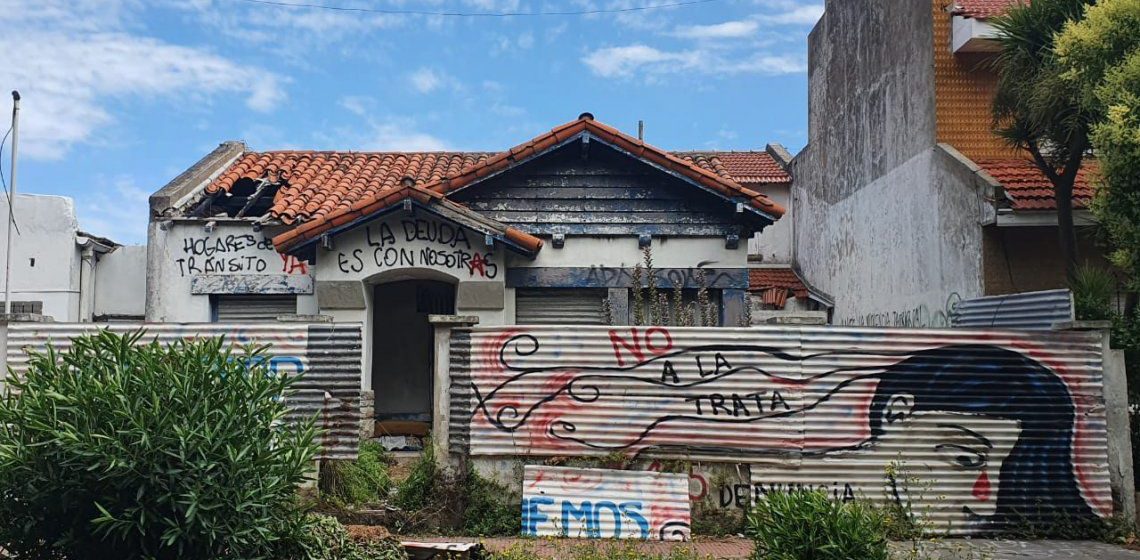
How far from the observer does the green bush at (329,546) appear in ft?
22.2

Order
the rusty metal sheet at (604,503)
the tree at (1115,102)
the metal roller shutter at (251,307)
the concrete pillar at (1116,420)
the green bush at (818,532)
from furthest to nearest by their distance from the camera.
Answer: the metal roller shutter at (251,307), the concrete pillar at (1116,420), the tree at (1115,102), the rusty metal sheet at (604,503), the green bush at (818,532)

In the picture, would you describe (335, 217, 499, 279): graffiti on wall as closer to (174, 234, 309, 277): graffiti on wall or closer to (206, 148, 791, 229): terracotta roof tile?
(206, 148, 791, 229): terracotta roof tile

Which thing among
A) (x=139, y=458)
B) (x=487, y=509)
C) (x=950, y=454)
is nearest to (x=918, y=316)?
(x=950, y=454)

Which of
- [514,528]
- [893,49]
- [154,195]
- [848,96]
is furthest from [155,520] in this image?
[848,96]

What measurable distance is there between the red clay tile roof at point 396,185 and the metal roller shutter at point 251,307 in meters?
1.32

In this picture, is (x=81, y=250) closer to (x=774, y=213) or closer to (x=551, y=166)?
(x=551, y=166)

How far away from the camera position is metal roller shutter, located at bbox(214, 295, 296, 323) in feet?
45.2

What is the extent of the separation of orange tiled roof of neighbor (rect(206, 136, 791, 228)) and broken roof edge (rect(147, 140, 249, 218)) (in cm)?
19

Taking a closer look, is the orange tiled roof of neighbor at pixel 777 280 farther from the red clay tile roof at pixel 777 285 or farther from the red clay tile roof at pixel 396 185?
the red clay tile roof at pixel 396 185

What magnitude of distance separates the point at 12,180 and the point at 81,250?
1.59 meters

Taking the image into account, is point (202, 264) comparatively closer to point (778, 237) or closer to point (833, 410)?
point (833, 410)

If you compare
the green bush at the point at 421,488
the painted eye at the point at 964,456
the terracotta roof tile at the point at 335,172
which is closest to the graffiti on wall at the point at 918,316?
the painted eye at the point at 964,456

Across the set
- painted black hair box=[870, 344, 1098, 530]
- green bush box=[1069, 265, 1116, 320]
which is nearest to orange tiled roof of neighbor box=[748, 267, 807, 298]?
green bush box=[1069, 265, 1116, 320]

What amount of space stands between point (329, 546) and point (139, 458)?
1.87m
